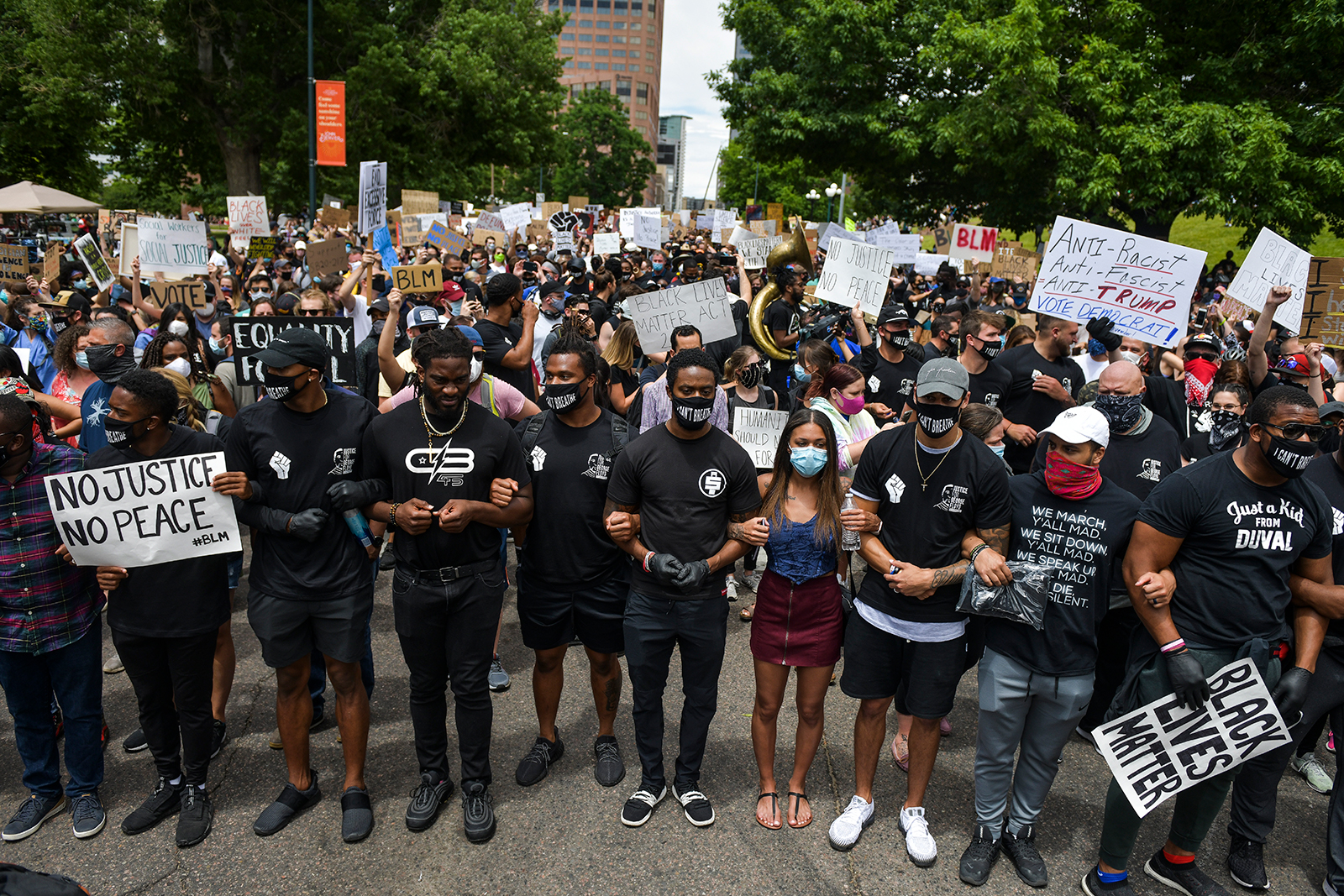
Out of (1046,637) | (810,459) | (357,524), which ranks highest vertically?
(810,459)

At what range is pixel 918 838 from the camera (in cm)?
407

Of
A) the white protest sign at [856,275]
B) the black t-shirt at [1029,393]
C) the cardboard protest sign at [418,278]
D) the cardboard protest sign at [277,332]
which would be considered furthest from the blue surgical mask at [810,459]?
the cardboard protest sign at [418,278]

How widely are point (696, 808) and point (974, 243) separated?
46.4 feet

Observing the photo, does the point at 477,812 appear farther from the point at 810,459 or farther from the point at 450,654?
the point at 810,459

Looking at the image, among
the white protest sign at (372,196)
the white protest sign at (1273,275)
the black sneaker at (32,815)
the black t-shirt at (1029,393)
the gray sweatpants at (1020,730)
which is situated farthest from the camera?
the white protest sign at (372,196)

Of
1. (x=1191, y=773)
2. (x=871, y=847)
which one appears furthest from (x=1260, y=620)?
(x=871, y=847)

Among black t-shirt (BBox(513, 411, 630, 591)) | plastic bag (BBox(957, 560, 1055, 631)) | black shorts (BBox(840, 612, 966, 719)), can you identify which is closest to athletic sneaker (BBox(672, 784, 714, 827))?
black shorts (BBox(840, 612, 966, 719))

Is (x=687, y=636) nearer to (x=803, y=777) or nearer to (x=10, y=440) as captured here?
(x=803, y=777)

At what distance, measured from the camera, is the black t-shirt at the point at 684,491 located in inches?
159

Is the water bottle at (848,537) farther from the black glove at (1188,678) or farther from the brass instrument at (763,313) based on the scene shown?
the brass instrument at (763,313)

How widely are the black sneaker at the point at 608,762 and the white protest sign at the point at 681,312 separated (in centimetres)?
327

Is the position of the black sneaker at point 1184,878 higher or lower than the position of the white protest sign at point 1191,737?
lower

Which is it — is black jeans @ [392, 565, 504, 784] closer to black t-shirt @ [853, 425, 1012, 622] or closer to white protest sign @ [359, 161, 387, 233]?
black t-shirt @ [853, 425, 1012, 622]

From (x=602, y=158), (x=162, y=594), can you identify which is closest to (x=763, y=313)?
(x=162, y=594)
